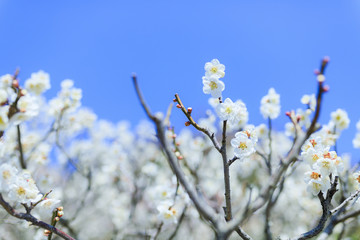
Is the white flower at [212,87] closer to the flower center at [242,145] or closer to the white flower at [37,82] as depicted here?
the flower center at [242,145]

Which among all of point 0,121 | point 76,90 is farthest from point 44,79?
point 0,121

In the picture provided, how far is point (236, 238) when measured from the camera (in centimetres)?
534

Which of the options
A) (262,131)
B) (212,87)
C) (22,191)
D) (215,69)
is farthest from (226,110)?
(262,131)

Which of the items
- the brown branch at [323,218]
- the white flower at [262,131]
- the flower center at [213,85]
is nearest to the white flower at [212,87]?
the flower center at [213,85]

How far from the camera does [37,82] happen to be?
3.35m

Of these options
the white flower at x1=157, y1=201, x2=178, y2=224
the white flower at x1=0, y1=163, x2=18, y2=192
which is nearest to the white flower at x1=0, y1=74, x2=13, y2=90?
the white flower at x1=0, y1=163, x2=18, y2=192

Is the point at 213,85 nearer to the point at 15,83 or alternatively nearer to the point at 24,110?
the point at 24,110

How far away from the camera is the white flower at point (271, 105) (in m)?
3.39

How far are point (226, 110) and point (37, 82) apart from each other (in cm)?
244

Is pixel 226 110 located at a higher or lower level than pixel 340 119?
lower

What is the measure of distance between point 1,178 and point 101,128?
798 cm

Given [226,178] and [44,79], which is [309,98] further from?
[44,79]

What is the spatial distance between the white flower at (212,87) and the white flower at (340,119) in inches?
73.2

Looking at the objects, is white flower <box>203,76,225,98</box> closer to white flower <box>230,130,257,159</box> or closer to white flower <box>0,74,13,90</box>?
white flower <box>230,130,257,159</box>
